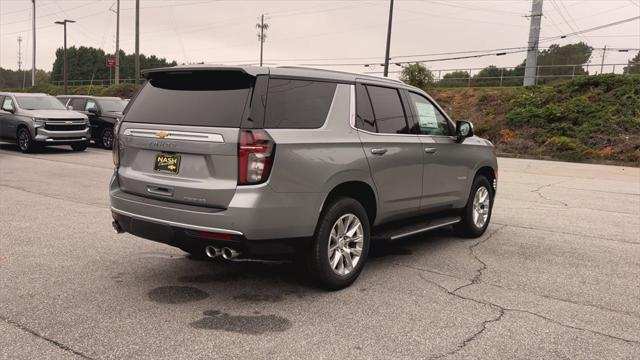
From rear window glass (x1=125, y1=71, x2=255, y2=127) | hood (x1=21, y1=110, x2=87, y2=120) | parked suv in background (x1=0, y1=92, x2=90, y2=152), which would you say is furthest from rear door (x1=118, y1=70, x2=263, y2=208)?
hood (x1=21, y1=110, x2=87, y2=120)

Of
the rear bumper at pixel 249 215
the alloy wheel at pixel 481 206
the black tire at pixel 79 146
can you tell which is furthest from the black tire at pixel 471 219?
the black tire at pixel 79 146

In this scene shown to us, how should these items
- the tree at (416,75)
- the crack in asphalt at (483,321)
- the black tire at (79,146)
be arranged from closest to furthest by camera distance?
the crack in asphalt at (483,321)
the black tire at (79,146)
the tree at (416,75)

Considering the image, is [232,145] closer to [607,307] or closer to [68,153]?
[607,307]

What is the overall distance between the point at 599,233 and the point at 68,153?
620 inches

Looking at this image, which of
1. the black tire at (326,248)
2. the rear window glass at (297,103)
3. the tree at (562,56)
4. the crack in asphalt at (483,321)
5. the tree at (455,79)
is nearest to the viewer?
the crack in asphalt at (483,321)

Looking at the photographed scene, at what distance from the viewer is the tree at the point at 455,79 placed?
40.1 meters

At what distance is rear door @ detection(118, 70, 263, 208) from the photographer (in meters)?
4.04

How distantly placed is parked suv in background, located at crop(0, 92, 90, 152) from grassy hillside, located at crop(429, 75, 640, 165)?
19255 mm

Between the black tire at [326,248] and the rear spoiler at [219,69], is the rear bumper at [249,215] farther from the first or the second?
the rear spoiler at [219,69]

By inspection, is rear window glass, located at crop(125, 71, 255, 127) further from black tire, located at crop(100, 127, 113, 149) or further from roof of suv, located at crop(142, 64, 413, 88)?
black tire, located at crop(100, 127, 113, 149)

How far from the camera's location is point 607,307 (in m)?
4.51

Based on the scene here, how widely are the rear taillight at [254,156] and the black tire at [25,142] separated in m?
15.1

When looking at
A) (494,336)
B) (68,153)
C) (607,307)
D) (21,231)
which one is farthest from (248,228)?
(68,153)

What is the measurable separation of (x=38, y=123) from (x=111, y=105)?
147 inches
